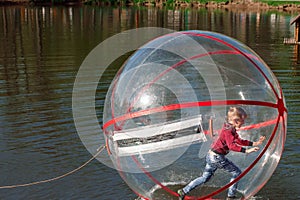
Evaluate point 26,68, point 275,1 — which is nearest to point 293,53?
point 26,68

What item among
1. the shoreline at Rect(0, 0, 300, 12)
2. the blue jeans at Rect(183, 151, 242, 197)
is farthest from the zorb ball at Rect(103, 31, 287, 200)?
the shoreline at Rect(0, 0, 300, 12)

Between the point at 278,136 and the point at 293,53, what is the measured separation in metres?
18.9

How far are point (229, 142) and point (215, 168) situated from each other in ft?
1.51

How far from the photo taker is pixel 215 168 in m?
7.12

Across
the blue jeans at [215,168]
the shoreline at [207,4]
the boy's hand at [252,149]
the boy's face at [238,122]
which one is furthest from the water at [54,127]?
the shoreline at [207,4]

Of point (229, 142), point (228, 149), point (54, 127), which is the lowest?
point (54, 127)

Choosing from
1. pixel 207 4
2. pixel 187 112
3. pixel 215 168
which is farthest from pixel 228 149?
pixel 207 4

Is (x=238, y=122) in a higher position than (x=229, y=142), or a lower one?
higher

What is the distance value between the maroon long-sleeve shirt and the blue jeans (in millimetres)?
120

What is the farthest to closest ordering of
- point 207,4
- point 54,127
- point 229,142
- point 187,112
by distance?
point 207,4 → point 54,127 → point 229,142 → point 187,112

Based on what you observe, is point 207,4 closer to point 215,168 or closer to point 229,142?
point 215,168

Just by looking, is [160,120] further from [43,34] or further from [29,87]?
[43,34]

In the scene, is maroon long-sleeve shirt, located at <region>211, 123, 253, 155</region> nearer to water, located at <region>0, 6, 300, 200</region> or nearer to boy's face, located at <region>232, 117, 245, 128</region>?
boy's face, located at <region>232, 117, 245, 128</region>

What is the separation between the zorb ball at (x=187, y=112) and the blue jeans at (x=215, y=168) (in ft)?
0.23
